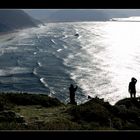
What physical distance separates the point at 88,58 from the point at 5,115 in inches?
3362

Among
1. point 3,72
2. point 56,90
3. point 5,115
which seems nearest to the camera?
point 5,115

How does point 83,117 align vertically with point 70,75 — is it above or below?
below

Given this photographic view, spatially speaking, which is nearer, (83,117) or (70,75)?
(83,117)

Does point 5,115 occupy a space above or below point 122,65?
below

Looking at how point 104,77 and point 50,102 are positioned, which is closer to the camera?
point 50,102

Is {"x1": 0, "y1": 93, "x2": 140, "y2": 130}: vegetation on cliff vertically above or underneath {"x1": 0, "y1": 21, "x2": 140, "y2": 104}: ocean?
underneath

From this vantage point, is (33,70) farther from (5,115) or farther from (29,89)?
(5,115)

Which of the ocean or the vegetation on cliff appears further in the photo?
the ocean

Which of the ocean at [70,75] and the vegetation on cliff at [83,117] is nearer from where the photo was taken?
the vegetation on cliff at [83,117]
